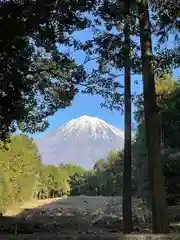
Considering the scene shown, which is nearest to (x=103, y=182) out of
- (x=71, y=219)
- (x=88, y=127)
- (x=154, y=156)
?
(x=71, y=219)

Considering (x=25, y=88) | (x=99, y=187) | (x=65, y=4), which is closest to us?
(x=65, y=4)

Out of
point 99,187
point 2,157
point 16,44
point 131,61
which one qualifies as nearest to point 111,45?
point 131,61

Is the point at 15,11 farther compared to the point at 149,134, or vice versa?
the point at 15,11

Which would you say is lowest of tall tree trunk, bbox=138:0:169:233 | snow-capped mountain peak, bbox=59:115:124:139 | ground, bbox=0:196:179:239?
ground, bbox=0:196:179:239

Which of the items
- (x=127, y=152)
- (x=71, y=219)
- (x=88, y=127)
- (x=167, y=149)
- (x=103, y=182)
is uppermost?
(x=88, y=127)

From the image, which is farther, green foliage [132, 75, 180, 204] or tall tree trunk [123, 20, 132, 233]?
green foliage [132, 75, 180, 204]

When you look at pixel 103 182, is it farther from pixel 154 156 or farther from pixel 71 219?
pixel 154 156

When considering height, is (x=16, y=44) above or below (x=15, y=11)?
below

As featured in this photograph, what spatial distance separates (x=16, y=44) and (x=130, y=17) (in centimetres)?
291

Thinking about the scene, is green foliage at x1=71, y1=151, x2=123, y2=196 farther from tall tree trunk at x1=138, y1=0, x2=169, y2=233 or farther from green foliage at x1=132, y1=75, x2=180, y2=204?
tall tree trunk at x1=138, y1=0, x2=169, y2=233

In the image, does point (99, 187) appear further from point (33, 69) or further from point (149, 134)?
point (149, 134)

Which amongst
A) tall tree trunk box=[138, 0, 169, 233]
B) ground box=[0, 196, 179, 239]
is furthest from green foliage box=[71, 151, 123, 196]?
tall tree trunk box=[138, 0, 169, 233]

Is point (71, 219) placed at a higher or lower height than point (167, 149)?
lower

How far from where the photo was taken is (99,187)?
41156 millimetres
